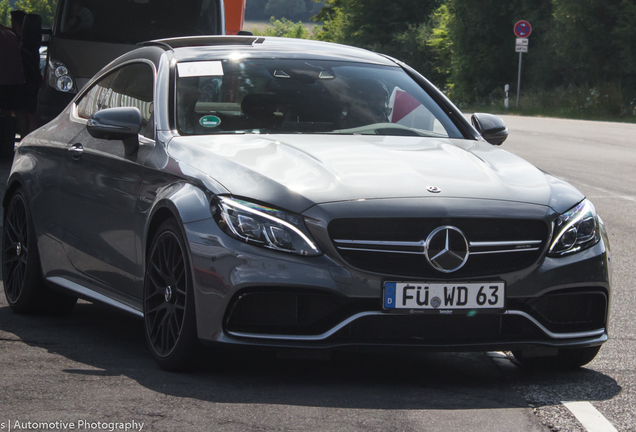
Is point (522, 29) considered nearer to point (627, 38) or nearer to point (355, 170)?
point (627, 38)

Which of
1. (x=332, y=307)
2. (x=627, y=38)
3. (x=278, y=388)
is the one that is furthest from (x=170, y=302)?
(x=627, y=38)

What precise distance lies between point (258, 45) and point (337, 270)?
2.13 m

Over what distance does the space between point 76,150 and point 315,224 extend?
2046 mm

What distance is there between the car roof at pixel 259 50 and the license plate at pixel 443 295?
1967 millimetres

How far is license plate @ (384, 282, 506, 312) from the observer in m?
4.46

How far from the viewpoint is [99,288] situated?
5707 mm

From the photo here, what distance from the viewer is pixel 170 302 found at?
15.9ft

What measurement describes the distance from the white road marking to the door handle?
288 centimetres

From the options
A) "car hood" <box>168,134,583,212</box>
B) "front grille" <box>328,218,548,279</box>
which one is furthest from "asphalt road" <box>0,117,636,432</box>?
"car hood" <box>168,134,583,212</box>

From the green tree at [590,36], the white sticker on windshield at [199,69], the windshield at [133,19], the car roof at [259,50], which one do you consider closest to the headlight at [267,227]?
the white sticker on windshield at [199,69]

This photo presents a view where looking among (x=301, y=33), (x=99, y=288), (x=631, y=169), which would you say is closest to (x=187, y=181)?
(x=99, y=288)

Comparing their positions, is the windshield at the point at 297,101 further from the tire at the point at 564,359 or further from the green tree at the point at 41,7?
the green tree at the point at 41,7

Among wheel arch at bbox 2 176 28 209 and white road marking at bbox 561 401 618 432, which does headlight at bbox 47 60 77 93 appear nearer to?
wheel arch at bbox 2 176 28 209

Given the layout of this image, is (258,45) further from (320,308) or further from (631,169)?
(631,169)
